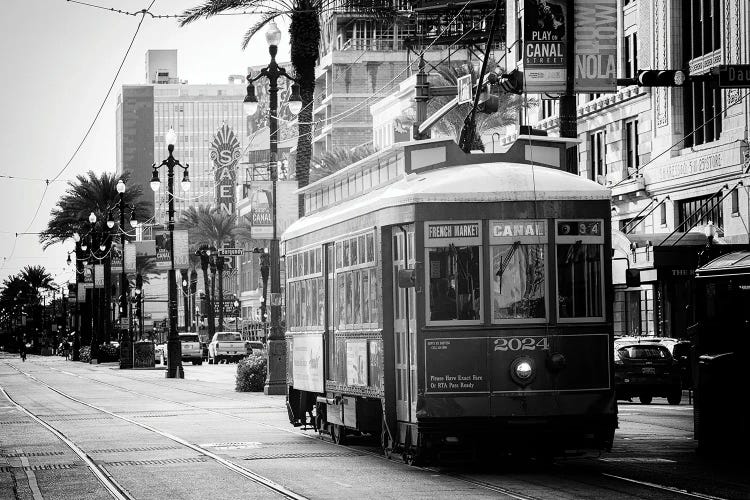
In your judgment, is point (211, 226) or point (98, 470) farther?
point (211, 226)

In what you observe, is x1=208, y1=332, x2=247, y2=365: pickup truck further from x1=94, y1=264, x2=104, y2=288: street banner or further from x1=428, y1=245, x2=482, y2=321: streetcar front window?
x1=428, y1=245, x2=482, y2=321: streetcar front window

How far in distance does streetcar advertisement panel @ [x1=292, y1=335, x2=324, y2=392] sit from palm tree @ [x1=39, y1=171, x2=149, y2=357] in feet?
190

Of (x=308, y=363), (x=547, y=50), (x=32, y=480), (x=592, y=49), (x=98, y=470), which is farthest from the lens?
(x=592, y=49)

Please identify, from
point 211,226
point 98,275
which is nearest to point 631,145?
point 98,275

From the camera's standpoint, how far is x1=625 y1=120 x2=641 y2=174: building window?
50094 mm

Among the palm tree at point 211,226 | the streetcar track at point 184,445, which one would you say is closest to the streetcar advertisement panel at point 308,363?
the streetcar track at point 184,445

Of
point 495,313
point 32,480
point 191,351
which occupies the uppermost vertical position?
point 495,313

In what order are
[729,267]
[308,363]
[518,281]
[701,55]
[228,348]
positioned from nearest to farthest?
1. [518,281]
2. [729,267]
3. [308,363]
4. [701,55]
5. [228,348]

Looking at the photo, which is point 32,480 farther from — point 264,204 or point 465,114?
point 465,114

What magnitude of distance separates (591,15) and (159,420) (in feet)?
36.7

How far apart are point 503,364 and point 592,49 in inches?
332

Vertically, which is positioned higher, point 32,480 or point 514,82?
point 514,82

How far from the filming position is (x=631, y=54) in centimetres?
5000

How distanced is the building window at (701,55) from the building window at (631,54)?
161 inches
